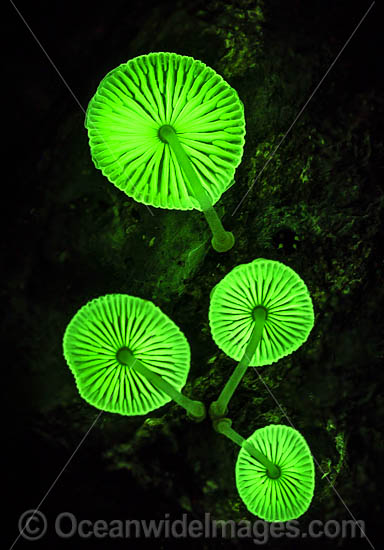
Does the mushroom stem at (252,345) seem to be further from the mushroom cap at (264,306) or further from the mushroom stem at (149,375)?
the mushroom stem at (149,375)

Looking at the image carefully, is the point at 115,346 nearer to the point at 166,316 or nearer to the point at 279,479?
the point at 166,316

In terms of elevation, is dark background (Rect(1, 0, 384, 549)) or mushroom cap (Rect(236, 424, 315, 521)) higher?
dark background (Rect(1, 0, 384, 549))

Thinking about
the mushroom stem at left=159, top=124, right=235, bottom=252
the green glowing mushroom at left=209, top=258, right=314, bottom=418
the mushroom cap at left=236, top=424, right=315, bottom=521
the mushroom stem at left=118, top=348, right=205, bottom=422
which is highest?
the mushroom stem at left=159, top=124, right=235, bottom=252

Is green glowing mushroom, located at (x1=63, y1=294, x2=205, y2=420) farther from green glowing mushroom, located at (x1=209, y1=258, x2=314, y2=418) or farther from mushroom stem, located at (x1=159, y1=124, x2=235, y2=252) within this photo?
mushroom stem, located at (x1=159, y1=124, x2=235, y2=252)

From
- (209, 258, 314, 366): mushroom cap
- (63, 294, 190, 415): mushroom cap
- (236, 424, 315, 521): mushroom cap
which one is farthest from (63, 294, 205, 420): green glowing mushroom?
(236, 424, 315, 521): mushroom cap

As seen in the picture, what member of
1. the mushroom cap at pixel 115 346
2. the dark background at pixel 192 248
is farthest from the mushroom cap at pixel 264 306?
the dark background at pixel 192 248

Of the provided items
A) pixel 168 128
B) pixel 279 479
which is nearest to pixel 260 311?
pixel 279 479
